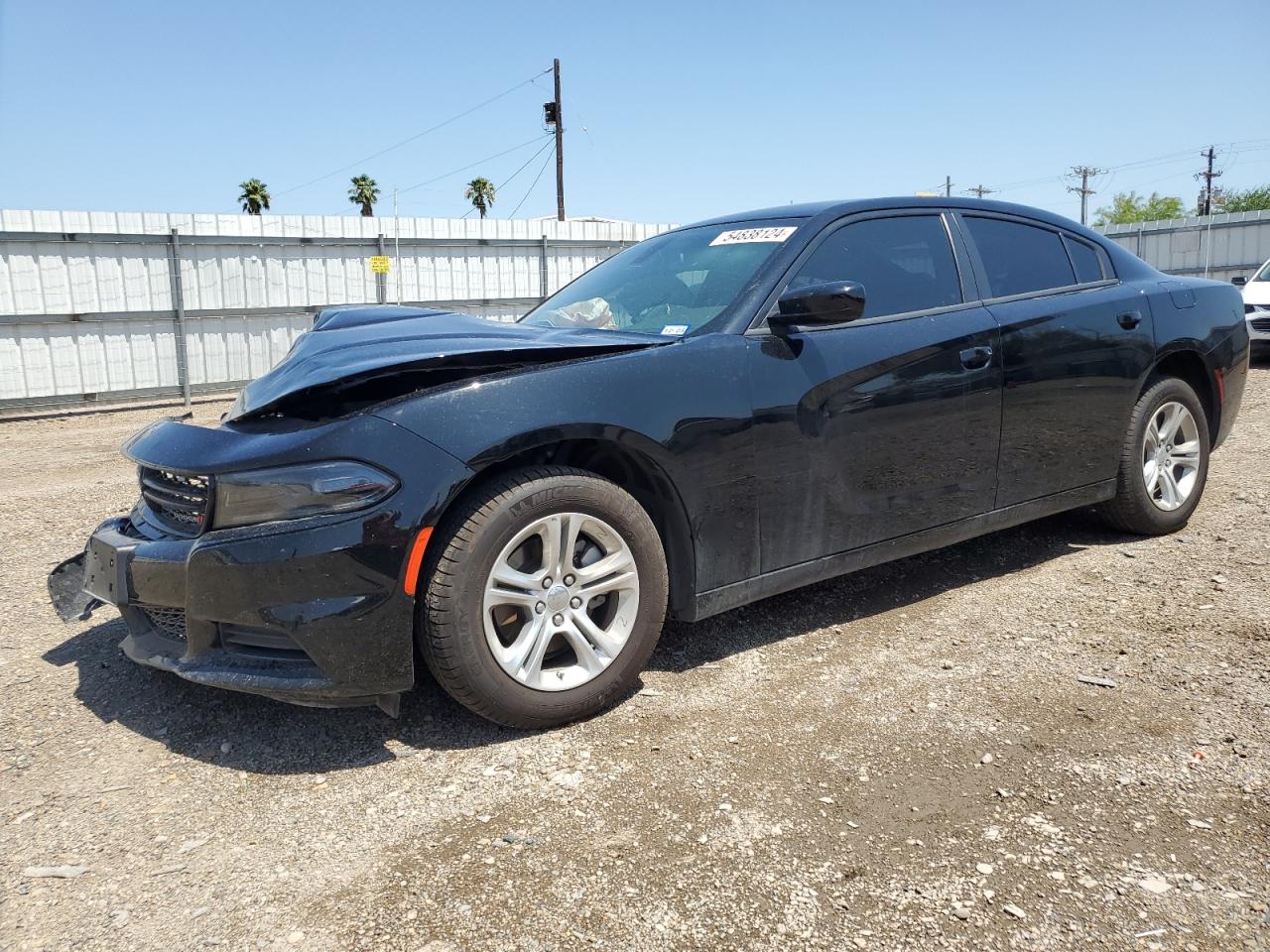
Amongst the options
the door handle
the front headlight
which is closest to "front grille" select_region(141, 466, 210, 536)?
the front headlight

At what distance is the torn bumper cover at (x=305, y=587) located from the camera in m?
2.57

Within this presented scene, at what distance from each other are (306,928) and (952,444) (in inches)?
109

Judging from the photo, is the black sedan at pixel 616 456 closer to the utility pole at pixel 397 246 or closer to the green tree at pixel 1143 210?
the utility pole at pixel 397 246

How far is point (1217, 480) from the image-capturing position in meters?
5.92

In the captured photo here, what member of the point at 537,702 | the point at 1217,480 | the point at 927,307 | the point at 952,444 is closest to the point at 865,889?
the point at 537,702

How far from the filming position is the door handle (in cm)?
373

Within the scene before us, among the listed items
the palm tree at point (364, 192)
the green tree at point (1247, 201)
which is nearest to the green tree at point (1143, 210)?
the green tree at point (1247, 201)

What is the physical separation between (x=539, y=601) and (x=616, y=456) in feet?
1.81

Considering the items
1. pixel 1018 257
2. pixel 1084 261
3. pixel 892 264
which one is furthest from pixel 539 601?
pixel 1084 261

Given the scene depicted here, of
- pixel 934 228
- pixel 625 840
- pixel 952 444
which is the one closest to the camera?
pixel 625 840

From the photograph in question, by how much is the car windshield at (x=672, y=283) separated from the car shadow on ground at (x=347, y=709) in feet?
4.06

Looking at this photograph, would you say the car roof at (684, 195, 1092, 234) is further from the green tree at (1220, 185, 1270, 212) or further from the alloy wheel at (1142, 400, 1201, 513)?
the green tree at (1220, 185, 1270, 212)

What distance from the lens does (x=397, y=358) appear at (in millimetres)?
2816

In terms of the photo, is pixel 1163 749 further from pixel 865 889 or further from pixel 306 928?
pixel 306 928
